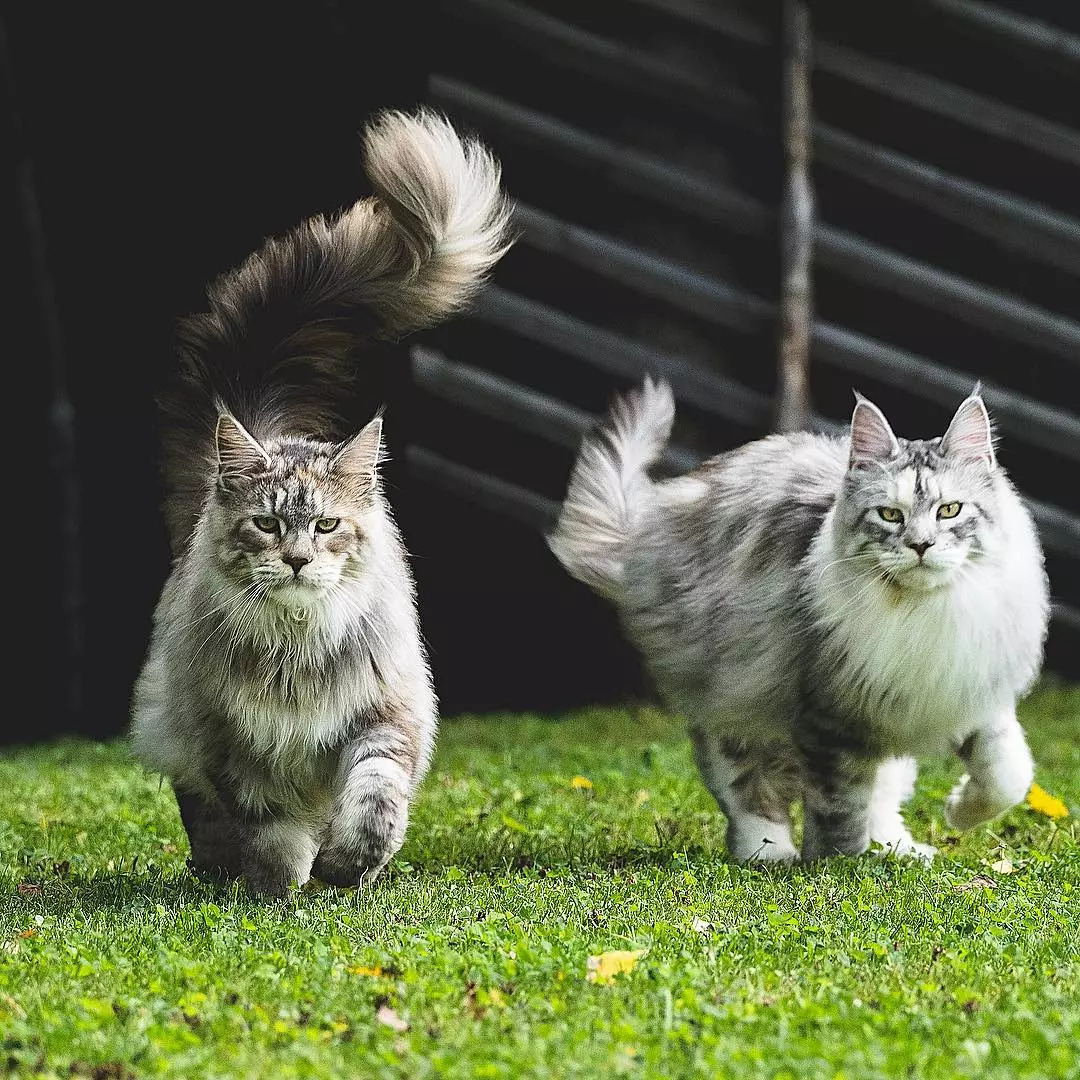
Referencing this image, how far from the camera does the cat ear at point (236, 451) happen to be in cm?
479

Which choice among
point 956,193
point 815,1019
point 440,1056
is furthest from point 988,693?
point 956,193

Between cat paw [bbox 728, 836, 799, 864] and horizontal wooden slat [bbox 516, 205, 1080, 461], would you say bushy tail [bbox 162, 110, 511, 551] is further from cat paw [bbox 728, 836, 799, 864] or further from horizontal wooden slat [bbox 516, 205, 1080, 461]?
horizontal wooden slat [bbox 516, 205, 1080, 461]

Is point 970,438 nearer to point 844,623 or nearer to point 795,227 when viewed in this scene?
point 844,623

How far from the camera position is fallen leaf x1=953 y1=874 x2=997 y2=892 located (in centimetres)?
455

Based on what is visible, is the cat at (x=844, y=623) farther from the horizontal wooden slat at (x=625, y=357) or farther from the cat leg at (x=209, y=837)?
the horizontal wooden slat at (x=625, y=357)

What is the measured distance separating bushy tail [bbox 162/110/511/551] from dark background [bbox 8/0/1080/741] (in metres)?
2.72

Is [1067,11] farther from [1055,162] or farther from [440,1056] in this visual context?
[440,1056]

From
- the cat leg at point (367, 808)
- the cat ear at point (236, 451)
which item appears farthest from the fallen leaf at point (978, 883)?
the cat ear at point (236, 451)

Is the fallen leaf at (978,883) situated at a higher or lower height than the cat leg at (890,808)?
higher

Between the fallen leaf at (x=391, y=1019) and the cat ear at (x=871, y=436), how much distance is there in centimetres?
239

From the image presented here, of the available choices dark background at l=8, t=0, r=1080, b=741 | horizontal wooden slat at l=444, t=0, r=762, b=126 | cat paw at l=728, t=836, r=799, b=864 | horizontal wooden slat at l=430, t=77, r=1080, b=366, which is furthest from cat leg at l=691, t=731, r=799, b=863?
horizontal wooden slat at l=444, t=0, r=762, b=126

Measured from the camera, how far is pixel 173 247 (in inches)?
386

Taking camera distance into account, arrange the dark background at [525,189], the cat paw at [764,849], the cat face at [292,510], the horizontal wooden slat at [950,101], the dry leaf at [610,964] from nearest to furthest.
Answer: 1. the dry leaf at [610,964]
2. the cat face at [292,510]
3. the cat paw at [764,849]
4. the dark background at [525,189]
5. the horizontal wooden slat at [950,101]

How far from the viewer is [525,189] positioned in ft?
31.6
